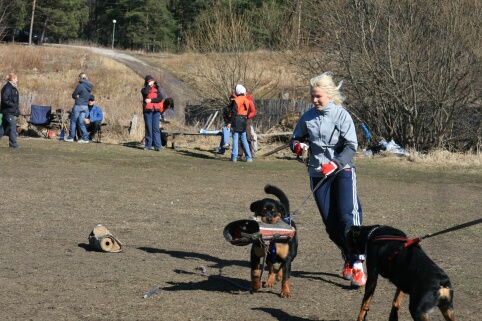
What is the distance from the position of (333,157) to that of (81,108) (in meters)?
15.0

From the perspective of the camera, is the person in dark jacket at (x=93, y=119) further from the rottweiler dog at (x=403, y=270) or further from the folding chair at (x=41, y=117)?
the rottweiler dog at (x=403, y=270)

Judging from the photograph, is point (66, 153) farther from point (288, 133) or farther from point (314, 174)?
point (314, 174)

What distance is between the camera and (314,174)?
269 inches

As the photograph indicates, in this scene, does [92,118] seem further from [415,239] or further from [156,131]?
[415,239]

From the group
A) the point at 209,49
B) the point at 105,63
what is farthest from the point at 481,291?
the point at 105,63

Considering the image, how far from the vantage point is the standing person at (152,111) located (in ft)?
61.8

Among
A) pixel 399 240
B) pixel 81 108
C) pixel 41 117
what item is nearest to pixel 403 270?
pixel 399 240

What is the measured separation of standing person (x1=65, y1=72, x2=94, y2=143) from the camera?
20723 millimetres

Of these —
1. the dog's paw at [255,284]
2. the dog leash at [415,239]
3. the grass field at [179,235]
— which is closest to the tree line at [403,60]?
the grass field at [179,235]

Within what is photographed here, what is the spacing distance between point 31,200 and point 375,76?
13177 mm

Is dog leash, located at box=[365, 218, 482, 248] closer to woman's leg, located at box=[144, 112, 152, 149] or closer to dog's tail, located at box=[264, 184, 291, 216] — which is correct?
dog's tail, located at box=[264, 184, 291, 216]

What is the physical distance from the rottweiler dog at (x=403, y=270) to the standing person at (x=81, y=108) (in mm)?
15630

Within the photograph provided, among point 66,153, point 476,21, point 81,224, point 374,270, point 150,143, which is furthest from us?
point 476,21

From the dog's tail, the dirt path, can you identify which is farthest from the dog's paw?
the dirt path
